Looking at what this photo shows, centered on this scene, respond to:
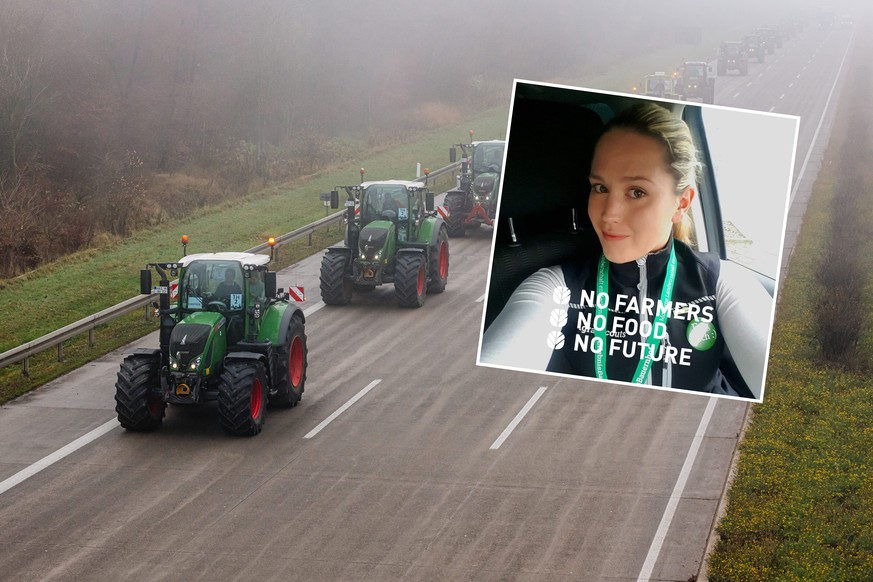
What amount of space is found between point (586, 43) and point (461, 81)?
24419 millimetres

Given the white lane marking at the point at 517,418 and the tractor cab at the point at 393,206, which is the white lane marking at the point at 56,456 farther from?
the tractor cab at the point at 393,206

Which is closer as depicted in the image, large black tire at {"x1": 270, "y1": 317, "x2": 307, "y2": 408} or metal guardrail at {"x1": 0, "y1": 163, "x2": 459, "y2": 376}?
large black tire at {"x1": 270, "y1": 317, "x2": 307, "y2": 408}

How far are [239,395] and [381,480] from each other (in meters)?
2.88

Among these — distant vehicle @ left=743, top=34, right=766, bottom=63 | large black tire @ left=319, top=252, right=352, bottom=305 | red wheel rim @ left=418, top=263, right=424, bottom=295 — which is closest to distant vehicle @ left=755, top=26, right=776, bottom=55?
distant vehicle @ left=743, top=34, right=766, bottom=63

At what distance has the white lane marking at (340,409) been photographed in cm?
2055

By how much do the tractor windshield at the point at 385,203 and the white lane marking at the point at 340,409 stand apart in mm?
6256

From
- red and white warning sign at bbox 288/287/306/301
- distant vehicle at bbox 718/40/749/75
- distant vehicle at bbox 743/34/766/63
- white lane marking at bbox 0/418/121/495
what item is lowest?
white lane marking at bbox 0/418/121/495

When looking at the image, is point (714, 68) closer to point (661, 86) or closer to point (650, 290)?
point (661, 86)

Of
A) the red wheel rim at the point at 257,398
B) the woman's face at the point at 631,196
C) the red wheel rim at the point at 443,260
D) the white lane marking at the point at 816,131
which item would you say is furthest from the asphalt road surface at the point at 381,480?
the white lane marking at the point at 816,131

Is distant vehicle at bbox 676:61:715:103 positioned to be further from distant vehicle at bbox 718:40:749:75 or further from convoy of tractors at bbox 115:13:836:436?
convoy of tractors at bbox 115:13:836:436

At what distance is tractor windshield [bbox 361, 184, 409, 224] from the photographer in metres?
28.9

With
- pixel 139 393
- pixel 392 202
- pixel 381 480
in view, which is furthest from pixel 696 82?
pixel 381 480

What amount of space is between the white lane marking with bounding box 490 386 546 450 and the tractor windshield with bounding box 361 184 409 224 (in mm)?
7452

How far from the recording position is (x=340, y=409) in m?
21.8
